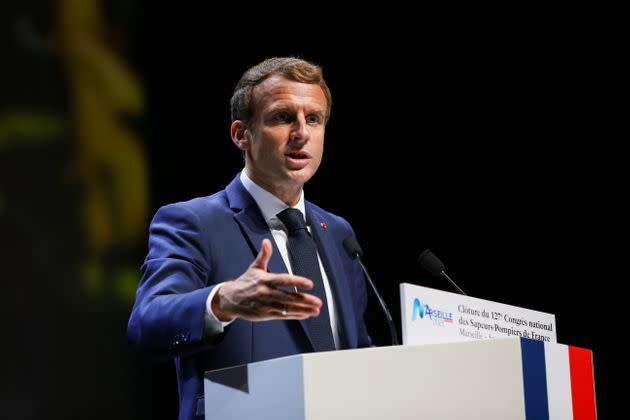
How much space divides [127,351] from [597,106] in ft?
9.70

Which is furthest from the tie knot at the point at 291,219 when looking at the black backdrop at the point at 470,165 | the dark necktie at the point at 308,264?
the black backdrop at the point at 470,165

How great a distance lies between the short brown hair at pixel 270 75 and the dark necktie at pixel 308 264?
1.39ft

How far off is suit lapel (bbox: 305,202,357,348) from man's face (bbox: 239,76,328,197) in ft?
0.53

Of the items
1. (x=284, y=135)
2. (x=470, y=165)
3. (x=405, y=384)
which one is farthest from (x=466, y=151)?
(x=405, y=384)

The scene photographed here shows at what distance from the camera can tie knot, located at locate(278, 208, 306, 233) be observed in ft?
8.99

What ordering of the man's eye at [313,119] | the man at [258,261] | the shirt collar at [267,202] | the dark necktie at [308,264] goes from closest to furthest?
the man at [258,261], the dark necktie at [308,264], the shirt collar at [267,202], the man's eye at [313,119]

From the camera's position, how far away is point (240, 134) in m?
2.98

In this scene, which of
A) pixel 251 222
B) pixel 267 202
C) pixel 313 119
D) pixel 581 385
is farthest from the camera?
pixel 313 119

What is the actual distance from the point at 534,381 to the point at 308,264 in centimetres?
91

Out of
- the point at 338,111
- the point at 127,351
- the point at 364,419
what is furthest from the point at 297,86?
the point at 338,111

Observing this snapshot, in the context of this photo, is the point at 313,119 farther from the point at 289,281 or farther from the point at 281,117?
the point at 289,281

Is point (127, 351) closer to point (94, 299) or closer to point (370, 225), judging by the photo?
point (94, 299)

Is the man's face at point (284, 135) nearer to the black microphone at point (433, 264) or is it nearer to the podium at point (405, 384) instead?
the black microphone at point (433, 264)

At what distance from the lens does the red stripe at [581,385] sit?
2.15 meters
